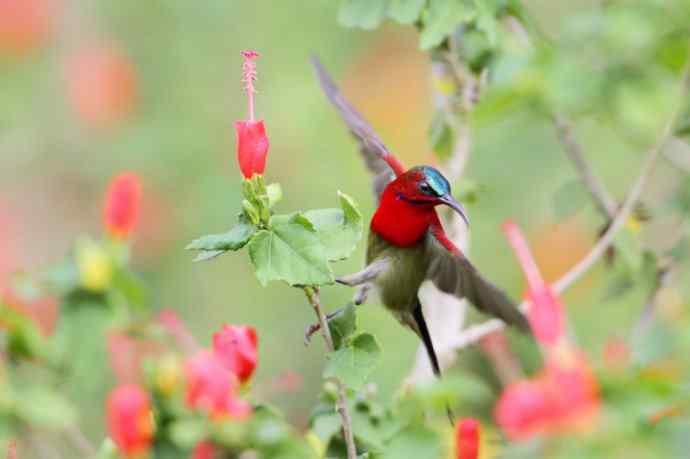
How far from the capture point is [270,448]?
1.82 metres

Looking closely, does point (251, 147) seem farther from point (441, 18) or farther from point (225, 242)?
point (441, 18)

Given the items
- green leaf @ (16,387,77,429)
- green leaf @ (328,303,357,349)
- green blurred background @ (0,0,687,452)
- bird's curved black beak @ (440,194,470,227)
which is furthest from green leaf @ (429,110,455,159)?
green blurred background @ (0,0,687,452)

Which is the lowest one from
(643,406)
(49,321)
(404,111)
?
(643,406)

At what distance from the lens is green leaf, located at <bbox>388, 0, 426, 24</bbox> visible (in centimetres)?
230

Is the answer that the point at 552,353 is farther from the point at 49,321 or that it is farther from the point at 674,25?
the point at 49,321

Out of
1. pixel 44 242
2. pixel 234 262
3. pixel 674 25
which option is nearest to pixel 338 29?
pixel 234 262

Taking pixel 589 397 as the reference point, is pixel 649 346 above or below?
above

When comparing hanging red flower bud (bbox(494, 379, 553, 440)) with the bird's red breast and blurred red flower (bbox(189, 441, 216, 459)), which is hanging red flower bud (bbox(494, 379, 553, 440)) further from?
the bird's red breast

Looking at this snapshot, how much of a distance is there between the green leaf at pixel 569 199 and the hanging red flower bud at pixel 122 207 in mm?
951

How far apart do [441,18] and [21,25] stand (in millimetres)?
4427

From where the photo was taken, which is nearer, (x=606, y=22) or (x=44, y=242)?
(x=606, y=22)

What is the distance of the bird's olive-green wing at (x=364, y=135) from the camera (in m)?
2.47

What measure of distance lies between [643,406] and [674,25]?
1.62m

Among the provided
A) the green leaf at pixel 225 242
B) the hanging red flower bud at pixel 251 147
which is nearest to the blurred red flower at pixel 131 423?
the green leaf at pixel 225 242
